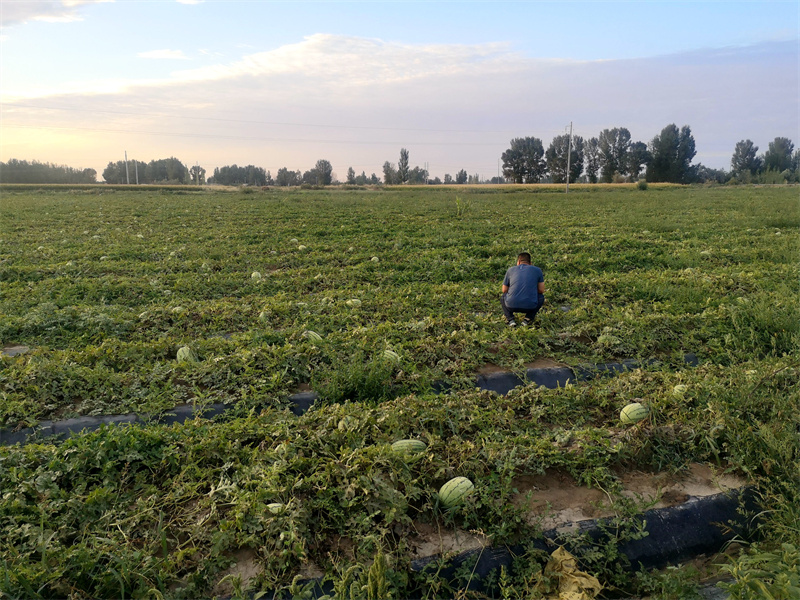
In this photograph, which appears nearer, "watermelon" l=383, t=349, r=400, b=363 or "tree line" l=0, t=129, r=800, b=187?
"watermelon" l=383, t=349, r=400, b=363

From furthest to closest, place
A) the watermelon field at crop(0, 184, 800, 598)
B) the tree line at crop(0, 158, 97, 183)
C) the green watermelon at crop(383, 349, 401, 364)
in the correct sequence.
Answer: the tree line at crop(0, 158, 97, 183)
the green watermelon at crop(383, 349, 401, 364)
the watermelon field at crop(0, 184, 800, 598)

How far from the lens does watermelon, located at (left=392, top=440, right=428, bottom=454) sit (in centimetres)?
330

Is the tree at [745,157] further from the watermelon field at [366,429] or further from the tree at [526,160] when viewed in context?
the watermelon field at [366,429]

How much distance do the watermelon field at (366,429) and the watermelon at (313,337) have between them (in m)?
0.07

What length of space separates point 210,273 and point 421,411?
6.83 m

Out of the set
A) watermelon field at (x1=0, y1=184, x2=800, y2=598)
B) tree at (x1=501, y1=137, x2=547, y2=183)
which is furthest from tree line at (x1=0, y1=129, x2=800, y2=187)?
watermelon field at (x1=0, y1=184, x2=800, y2=598)

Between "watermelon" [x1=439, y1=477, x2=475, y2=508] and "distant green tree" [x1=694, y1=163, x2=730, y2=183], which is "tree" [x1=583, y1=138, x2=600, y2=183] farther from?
"watermelon" [x1=439, y1=477, x2=475, y2=508]

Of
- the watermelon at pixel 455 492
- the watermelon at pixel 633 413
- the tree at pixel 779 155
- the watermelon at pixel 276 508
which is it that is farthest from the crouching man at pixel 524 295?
the tree at pixel 779 155

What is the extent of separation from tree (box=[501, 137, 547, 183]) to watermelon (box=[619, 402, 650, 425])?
96.3 m

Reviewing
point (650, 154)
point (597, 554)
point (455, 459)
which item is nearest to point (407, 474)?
point (455, 459)

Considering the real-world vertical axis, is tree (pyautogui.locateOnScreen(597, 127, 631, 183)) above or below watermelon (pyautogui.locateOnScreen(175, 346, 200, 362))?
above

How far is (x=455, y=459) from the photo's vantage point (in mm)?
3312

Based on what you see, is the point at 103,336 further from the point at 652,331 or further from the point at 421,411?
the point at 652,331

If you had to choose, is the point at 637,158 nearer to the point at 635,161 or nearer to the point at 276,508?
the point at 635,161
